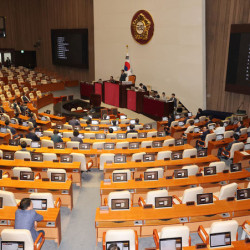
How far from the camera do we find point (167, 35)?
18.1 metres

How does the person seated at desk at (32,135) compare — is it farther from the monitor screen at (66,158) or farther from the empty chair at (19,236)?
the empty chair at (19,236)

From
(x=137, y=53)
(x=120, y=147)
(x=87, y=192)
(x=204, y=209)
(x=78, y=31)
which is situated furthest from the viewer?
(x=78, y=31)

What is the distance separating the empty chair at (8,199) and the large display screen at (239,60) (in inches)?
470

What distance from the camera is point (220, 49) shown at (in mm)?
15898

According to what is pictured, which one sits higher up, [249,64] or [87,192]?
[249,64]

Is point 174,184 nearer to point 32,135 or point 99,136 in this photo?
point 99,136

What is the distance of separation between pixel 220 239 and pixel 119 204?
206cm

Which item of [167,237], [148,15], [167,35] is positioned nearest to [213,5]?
[167,35]

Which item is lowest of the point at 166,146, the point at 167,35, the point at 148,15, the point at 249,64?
the point at 166,146

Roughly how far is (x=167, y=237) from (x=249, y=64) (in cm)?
1144

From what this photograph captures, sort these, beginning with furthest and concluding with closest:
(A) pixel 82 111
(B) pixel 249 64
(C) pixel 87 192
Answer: (A) pixel 82 111 → (B) pixel 249 64 → (C) pixel 87 192

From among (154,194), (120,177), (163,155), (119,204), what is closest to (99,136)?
(163,155)

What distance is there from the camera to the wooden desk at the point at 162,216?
609 cm

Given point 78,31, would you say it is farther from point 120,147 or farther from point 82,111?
point 120,147
